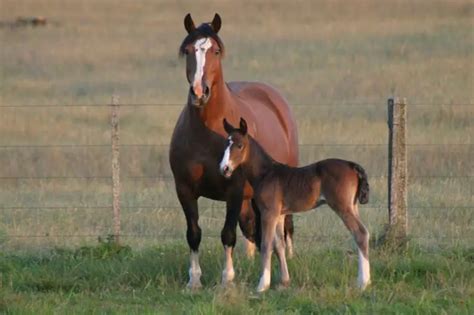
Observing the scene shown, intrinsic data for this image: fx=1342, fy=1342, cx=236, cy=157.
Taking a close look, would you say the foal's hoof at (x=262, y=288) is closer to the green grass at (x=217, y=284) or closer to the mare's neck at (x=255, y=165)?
the green grass at (x=217, y=284)

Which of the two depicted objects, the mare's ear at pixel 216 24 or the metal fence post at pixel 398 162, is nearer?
the mare's ear at pixel 216 24

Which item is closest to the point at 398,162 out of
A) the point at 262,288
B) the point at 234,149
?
the point at 234,149

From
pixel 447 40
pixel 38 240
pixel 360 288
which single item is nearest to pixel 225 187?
pixel 360 288

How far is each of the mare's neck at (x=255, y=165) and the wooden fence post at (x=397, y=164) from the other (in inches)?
89.2

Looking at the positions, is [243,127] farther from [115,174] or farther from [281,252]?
[115,174]

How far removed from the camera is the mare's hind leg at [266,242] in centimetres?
1093

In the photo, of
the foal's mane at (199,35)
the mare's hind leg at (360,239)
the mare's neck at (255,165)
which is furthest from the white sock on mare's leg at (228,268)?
the foal's mane at (199,35)

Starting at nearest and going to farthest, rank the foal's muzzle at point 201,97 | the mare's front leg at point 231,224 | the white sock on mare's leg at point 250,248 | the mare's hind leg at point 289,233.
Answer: the foal's muzzle at point 201,97 < the mare's front leg at point 231,224 < the white sock on mare's leg at point 250,248 < the mare's hind leg at point 289,233

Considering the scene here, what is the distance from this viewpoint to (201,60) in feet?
36.5

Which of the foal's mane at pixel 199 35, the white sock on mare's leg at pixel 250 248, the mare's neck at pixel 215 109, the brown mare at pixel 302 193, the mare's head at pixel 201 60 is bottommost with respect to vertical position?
the white sock on mare's leg at pixel 250 248

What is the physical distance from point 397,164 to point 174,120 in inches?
395

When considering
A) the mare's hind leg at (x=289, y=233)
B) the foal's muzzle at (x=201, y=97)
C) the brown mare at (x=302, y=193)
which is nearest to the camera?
the brown mare at (x=302, y=193)

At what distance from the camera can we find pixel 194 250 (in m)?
11.6

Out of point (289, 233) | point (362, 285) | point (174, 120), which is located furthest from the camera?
point (174, 120)
